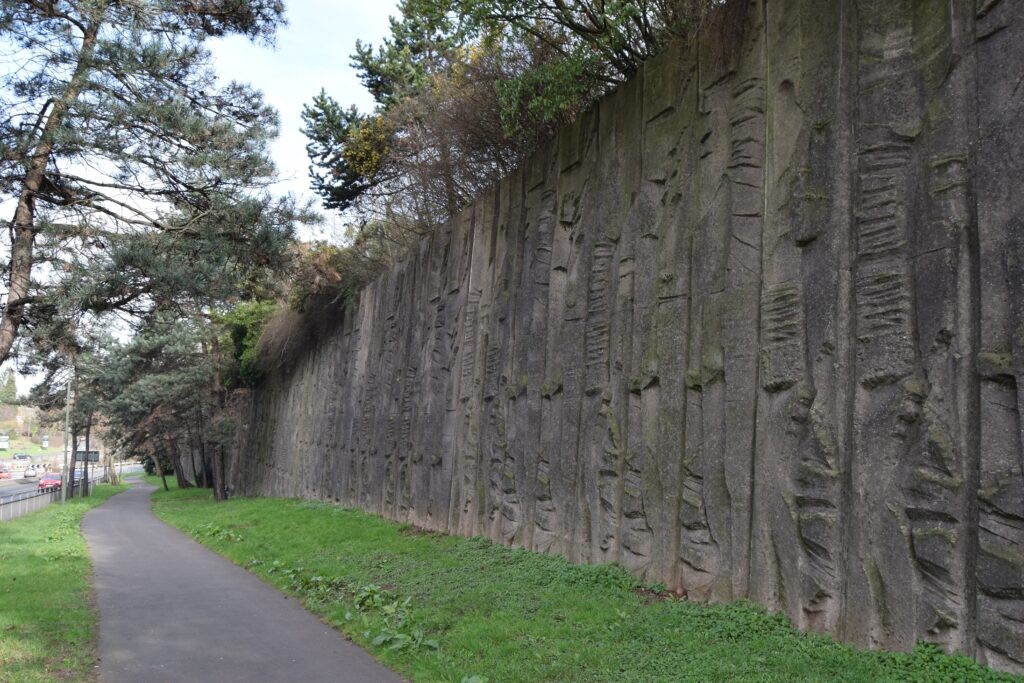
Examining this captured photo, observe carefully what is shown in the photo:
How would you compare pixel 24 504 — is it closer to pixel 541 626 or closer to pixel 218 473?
pixel 218 473

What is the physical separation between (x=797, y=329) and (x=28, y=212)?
743 cm

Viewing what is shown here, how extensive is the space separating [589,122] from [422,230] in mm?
8508

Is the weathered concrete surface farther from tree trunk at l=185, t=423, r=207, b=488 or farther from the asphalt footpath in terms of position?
tree trunk at l=185, t=423, r=207, b=488

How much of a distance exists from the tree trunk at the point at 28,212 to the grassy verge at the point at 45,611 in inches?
105

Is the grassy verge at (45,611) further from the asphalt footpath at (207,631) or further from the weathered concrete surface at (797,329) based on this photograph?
the weathered concrete surface at (797,329)

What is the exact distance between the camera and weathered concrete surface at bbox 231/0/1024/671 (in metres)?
5.50

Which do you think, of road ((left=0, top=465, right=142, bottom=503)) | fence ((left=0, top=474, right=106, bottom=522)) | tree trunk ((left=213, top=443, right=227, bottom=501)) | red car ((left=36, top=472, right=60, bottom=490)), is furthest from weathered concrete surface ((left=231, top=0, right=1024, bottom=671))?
red car ((left=36, top=472, right=60, bottom=490))

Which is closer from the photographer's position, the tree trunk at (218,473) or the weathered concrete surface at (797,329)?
the weathered concrete surface at (797,329)

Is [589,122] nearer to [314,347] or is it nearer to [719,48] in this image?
[719,48]

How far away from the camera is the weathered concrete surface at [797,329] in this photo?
5500 millimetres

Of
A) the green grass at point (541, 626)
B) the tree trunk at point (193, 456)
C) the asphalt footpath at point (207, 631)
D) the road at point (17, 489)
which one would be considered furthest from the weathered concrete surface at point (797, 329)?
the road at point (17, 489)

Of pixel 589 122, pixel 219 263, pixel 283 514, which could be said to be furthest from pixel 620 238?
pixel 283 514

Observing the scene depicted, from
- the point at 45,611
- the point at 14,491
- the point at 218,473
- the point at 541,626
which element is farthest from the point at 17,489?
the point at 541,626

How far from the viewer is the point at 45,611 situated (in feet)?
29.8
